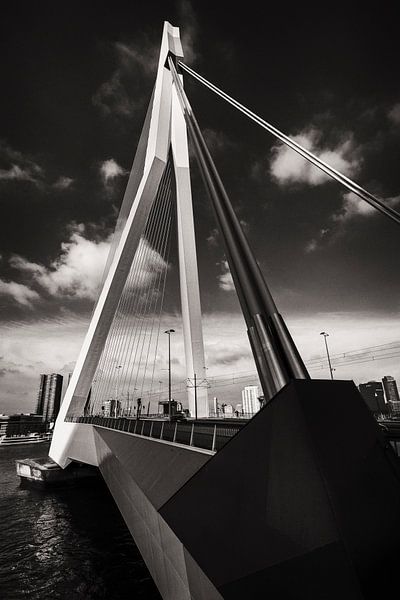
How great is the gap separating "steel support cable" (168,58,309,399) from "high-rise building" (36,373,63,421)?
165 metres

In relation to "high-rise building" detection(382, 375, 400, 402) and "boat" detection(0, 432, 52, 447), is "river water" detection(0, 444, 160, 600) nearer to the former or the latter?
"high-rise building" detection(382, 375, 400, 402)

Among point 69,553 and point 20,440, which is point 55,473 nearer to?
point 69,553

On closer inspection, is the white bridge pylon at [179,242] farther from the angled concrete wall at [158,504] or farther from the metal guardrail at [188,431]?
the angled concrete wall at [158,504]

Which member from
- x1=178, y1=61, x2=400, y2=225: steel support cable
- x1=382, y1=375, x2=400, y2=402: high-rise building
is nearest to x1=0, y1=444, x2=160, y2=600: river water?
x1=178, y1=61, x2=400, y2=225: steel support cable

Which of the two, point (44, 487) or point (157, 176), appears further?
point (44, 487)

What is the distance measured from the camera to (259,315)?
2.72 meters

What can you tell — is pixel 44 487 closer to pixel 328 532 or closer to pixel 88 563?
pixel 88 563

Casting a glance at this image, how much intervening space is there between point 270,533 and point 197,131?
5.64 metres

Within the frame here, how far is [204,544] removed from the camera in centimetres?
219

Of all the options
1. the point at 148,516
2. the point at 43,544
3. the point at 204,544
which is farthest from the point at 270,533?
the point at 43,544

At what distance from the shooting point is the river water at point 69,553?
10.1 metres

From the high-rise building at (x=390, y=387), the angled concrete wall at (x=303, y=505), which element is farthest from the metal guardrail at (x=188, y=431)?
the high-rise building at (x=390, y=387)

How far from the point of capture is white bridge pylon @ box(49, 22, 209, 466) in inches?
749

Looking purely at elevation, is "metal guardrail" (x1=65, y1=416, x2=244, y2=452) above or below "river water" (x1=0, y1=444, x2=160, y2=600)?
above
